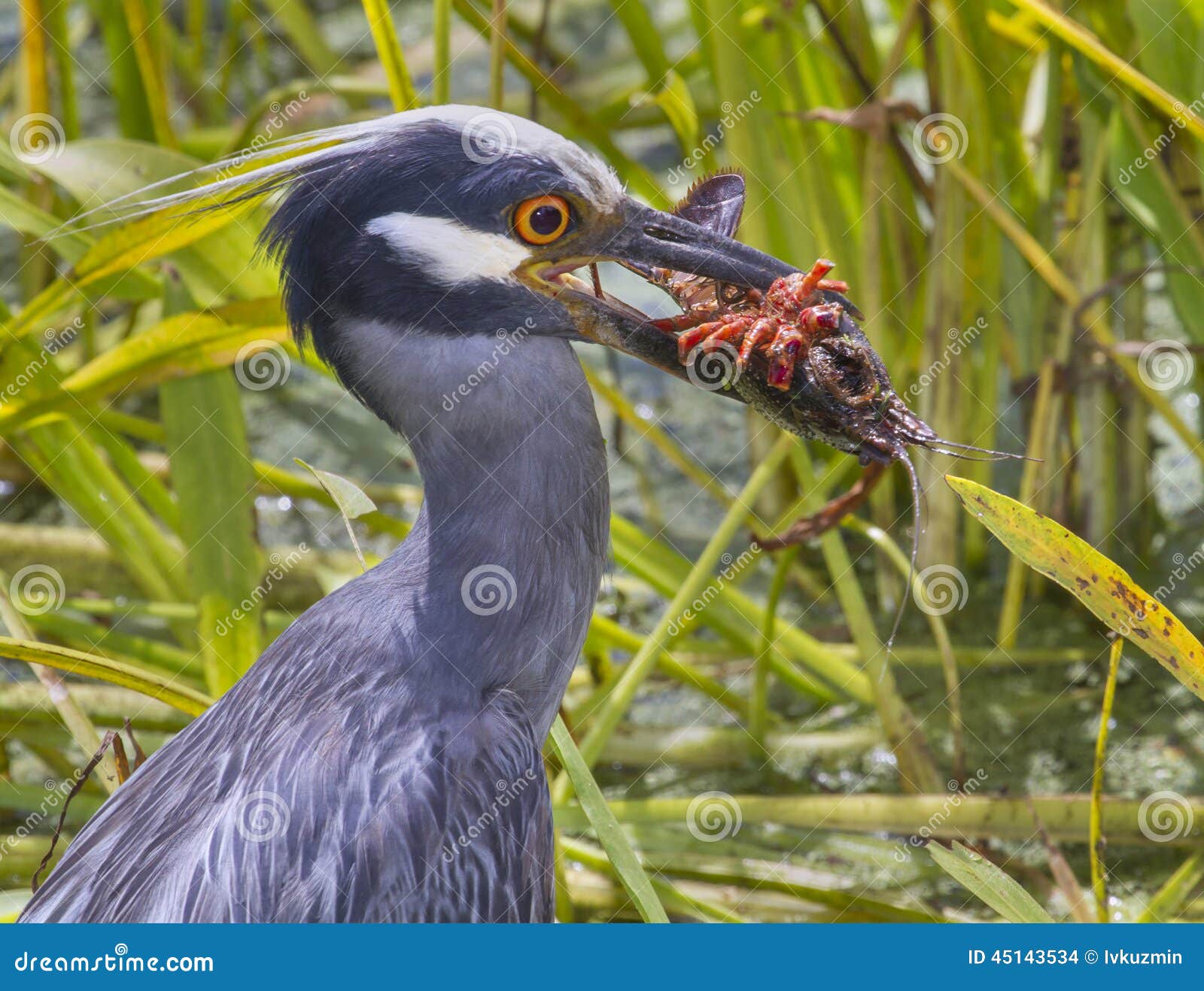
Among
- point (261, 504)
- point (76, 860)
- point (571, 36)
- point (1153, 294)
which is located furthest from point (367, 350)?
point (571, 36)

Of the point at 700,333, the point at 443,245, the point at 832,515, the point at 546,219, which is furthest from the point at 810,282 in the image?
the point at 832,515

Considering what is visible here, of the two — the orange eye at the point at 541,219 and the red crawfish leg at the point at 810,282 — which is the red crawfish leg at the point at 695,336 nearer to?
the red crawfish leg at the point at 810,282

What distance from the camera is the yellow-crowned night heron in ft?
5.77

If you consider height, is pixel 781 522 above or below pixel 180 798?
above

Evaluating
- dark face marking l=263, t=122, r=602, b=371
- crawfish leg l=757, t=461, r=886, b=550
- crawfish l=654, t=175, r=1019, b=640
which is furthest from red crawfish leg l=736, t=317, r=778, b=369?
crawfish leg l=757, t=461, r=886, b=550

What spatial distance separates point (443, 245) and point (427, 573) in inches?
18.5

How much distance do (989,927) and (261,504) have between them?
103 inches

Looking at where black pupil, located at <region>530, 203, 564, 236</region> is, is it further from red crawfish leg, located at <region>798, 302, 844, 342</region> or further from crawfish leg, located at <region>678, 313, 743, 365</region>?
red crawfish leg, located at <region>798, 302, 844, 342</region>

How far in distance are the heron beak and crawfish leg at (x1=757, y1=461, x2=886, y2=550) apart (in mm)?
669

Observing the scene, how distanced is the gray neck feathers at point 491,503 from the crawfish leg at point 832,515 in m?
0.57

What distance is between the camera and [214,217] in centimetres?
232

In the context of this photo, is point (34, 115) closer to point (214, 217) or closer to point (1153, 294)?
point (214, 217)

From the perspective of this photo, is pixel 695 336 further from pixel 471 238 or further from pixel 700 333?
pixel 471 238

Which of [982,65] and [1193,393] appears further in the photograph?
[1193,393]
